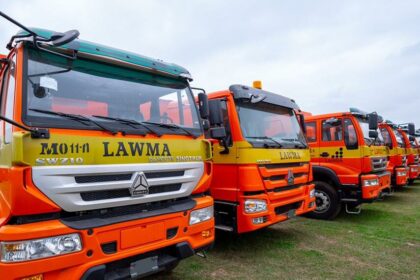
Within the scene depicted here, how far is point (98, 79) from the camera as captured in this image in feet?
9.51

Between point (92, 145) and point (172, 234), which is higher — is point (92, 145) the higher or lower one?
the higher one

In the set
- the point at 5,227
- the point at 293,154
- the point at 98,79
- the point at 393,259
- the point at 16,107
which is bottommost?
the point at 393,259

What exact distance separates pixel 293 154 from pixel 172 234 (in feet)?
8.72

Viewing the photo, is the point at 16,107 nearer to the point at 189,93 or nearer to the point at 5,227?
the point at 5,227

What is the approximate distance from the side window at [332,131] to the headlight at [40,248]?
5796mm

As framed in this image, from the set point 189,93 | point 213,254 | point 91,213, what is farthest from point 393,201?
point 91,213

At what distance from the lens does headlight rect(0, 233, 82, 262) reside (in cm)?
213

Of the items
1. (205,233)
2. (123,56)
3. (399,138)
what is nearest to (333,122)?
(205,233)

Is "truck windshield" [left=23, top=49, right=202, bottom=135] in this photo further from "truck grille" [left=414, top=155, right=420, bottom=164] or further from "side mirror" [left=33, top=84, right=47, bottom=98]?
"truck grille" [left=414, top=155, right=420, bottom=164]

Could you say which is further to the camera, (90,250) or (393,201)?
(393,201)

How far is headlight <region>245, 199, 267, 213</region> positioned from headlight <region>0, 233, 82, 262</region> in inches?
92.3

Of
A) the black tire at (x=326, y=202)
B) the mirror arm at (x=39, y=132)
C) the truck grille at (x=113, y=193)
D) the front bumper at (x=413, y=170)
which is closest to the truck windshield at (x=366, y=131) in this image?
the black tire at (x=326, y=202)

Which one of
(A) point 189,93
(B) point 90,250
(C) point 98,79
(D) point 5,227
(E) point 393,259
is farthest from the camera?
(E) point 393,259

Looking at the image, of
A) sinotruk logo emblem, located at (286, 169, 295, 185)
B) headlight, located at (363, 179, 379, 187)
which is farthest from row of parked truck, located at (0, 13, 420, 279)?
headlight, located at (363, 179, 379, 187)
